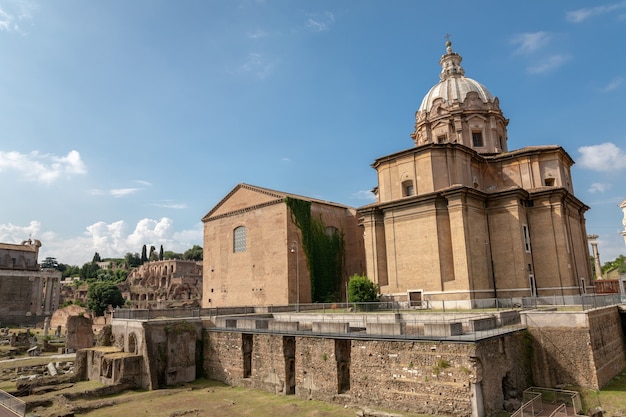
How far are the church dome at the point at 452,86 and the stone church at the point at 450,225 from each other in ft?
0.60

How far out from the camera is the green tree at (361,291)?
29.7 m

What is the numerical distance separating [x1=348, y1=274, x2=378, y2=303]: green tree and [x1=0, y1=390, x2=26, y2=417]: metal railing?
64.2 feet

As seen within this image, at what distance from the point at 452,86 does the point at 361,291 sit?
2340cm

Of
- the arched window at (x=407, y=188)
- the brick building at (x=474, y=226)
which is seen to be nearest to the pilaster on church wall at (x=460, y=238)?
the brick building at (x=474, y=226)

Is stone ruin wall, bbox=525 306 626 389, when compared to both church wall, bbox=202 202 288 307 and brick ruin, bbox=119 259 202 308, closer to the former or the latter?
church wall, bbox=202 202 288 307

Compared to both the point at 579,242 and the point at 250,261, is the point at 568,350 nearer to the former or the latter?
the point at 579,242

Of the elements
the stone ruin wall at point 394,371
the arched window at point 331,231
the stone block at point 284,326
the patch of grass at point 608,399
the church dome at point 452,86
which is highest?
the church dome at point 452,86

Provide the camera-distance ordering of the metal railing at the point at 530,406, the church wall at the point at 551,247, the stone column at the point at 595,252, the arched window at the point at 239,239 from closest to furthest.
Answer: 1. the metal railing at the point at 530,406
2. the church wall at the point at 551,247
3. the arched window at the point at 239,239
4. the stone column at the point at 595,252

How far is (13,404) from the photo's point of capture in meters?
16.6

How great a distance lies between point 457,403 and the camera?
14.0 m

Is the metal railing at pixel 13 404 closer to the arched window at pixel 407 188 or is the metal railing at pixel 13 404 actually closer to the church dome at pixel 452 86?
the arched window at pixel 407 188

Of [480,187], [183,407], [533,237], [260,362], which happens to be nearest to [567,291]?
[533,237]

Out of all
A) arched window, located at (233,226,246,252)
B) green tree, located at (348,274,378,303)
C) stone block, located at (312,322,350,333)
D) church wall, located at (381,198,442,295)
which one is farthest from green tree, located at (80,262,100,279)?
stone block, located at (312,322,350,333)

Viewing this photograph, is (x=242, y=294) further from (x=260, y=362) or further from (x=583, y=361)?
(x=583, y=361)
